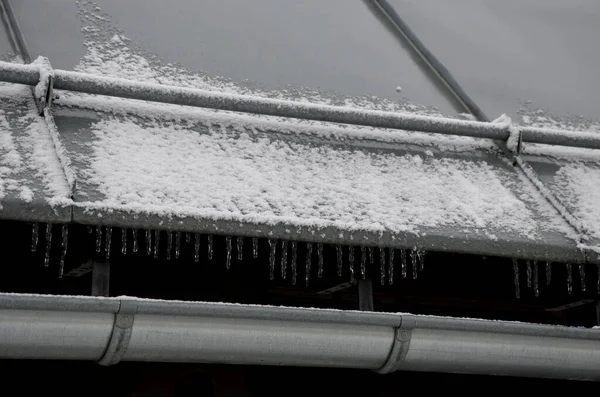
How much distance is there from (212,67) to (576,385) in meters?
2.39

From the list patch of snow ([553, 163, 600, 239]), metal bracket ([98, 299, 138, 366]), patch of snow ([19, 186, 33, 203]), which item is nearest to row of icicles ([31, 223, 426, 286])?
patch of snow ([19, 186, 33, 203])

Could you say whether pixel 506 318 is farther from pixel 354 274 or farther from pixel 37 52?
pixel 37 52

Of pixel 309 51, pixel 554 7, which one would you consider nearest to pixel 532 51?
pixel 554 7

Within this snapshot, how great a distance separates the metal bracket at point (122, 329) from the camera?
3.20m

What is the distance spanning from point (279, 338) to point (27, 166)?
3.45 feet

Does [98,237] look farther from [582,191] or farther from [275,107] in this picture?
[582,191]

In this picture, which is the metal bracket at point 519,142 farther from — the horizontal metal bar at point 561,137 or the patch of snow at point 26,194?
the patch of snow at point 26,194

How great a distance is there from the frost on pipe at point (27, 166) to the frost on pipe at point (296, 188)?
0.07 metres

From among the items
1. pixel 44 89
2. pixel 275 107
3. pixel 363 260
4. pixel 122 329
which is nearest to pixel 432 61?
pixel 275 107

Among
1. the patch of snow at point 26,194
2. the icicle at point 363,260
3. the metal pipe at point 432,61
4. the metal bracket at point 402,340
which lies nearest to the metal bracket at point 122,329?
the patch of snow at point 26,194

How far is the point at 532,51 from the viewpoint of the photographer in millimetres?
5770

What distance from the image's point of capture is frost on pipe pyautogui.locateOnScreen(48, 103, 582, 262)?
339 centimetres

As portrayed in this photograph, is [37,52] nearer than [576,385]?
Yes

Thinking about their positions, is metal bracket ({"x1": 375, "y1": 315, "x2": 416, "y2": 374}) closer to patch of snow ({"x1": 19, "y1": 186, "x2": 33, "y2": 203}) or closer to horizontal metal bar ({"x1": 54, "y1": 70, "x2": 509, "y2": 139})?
horizontal metal bar ({"x1": 54, "y1": 70, "x2": 509, "y2": 139})
